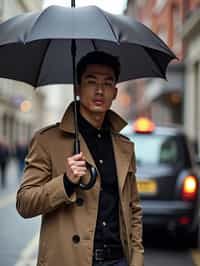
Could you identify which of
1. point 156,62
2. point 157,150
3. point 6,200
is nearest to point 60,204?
point 156,62

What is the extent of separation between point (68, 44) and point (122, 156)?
1.10 m

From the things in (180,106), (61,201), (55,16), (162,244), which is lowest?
(162,244)

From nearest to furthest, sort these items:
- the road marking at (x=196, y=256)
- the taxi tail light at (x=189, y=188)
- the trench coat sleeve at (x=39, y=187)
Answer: the trench coat sleeve at (x=39, y=187)
the road marking at (x=196, y=256)
the taxi tail light at (x=189, y=188)

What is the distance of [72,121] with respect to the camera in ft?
10.2

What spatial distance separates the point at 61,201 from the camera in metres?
2.89

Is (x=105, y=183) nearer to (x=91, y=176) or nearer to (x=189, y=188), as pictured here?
(x=91, y=176)

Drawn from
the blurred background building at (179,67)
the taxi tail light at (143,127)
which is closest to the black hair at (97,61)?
the taxi tail light at (143,127)

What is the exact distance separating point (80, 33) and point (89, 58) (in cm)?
13

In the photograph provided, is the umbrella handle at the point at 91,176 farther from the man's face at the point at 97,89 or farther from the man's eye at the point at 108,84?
the man's eye at the point at 108,84

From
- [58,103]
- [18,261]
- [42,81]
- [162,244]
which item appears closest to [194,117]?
[162,244]

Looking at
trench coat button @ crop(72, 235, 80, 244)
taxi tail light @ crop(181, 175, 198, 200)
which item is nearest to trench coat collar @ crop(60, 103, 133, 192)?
trench coat button @ crop(72, 235, 80, 244)

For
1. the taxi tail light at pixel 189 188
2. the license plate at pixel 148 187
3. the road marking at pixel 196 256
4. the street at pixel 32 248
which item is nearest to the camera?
the street at pixel 32 248

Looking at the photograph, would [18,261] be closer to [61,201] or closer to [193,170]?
[193,170]

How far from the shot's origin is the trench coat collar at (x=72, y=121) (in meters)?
3.09
